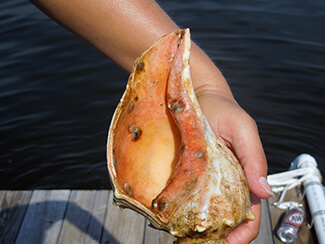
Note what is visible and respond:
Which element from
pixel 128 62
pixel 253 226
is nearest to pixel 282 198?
pixel 253 226

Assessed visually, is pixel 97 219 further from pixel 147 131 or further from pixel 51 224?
pixel 147 131

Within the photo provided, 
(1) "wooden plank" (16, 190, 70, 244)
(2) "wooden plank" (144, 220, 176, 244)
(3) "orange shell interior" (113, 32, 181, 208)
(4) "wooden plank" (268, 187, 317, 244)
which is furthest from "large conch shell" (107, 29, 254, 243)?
(1) "wooden plank" (16, 190, 70, 244)

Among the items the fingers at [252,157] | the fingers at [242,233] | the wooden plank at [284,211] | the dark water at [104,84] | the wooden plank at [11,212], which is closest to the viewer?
the fingers at [252,157]

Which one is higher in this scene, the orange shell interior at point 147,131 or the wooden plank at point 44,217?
the orange shell interior at point 147,131

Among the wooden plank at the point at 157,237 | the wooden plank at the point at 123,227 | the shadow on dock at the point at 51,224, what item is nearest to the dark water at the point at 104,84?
the shadow on dock at the point at 51,224

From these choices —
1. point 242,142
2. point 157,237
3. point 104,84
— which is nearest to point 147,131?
point 242,142

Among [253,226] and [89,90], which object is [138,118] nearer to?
[253,226]

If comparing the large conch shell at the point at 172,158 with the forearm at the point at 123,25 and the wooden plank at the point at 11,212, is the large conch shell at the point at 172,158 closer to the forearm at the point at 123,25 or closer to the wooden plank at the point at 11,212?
the forearm at the point at 123,25
